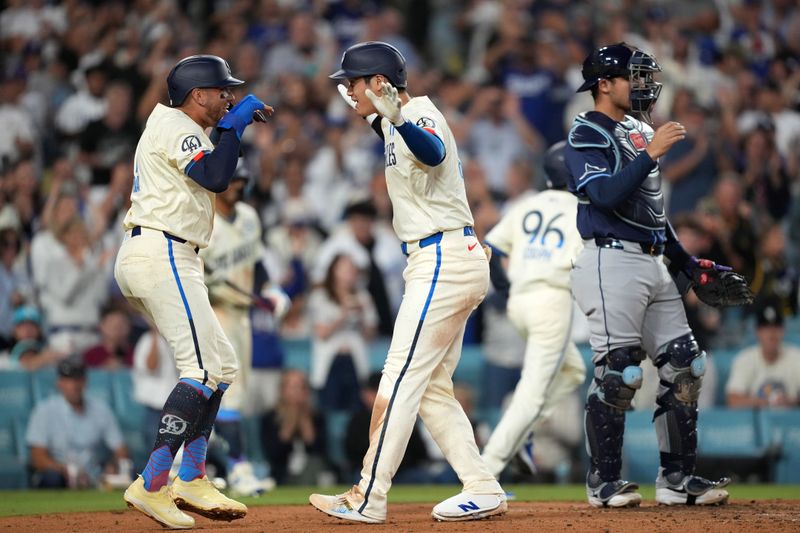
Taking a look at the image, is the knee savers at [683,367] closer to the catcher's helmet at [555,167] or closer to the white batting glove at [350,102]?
the catcher's helmet at [555,167]

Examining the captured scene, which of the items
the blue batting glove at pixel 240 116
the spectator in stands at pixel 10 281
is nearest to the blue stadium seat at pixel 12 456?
the spectator in stands at pixel 10 281

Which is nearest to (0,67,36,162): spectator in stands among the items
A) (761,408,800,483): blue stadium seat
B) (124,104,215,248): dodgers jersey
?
(124,104,215,248): dodgers jersey

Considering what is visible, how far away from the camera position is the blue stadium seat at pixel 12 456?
10586 mm

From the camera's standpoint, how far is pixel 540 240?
8508 millimetres

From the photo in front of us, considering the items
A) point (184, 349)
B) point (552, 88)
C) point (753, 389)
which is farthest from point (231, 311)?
point (552, 88)

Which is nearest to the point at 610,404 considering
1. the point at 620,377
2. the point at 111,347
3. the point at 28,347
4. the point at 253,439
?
the point at 620,377

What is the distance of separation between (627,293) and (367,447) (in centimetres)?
480

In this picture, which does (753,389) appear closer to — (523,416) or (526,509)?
(523,416)

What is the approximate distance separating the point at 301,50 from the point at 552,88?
3.33 meters

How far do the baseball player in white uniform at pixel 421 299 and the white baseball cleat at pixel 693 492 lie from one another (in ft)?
3.65

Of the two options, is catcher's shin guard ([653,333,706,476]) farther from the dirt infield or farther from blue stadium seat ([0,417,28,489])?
blue stadium seat ([0,417,28,489])

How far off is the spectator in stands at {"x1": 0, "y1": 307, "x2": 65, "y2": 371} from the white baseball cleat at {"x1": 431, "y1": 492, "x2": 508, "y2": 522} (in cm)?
612

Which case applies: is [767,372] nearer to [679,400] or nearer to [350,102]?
[679,400]

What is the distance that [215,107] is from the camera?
261 inches
